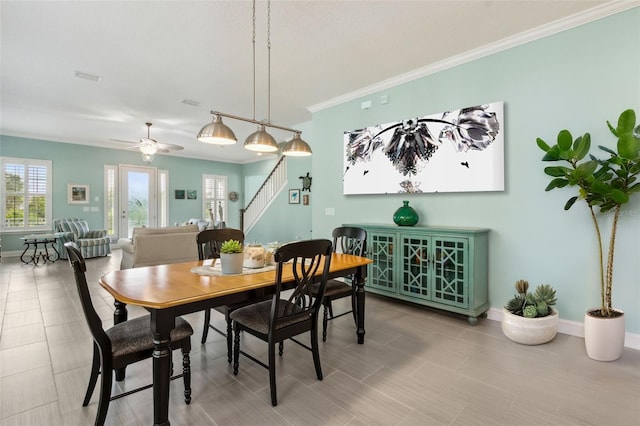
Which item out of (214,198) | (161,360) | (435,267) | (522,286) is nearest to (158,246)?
(161,360)

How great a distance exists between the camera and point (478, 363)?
249 cm

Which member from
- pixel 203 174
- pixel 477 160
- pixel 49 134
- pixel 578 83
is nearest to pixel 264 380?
pixel 477 160

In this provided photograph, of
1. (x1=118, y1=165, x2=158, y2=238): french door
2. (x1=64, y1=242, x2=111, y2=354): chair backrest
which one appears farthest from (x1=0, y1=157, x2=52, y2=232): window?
(x1=64, y1=242, x2=111, y2=354): chair backrest

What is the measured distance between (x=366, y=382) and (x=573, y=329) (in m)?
2.23

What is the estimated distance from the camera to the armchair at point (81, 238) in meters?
6.95

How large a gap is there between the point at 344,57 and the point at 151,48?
7.09 feet

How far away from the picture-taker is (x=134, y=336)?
182 centimetres

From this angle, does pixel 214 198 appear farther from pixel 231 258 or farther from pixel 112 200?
pixel 231 258

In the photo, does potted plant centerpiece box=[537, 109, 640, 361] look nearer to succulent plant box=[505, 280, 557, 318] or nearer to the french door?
succulent plant box=[505, 280, 557, 318]

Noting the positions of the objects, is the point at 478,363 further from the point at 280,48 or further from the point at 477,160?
the point at 280,48

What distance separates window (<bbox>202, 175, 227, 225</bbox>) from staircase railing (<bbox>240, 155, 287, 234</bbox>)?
7.04 ft

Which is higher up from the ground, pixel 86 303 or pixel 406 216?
pixel 406 216

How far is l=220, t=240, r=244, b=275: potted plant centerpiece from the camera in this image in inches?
85.3

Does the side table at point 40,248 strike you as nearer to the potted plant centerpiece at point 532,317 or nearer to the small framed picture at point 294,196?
the small framed picture at point 294,196
